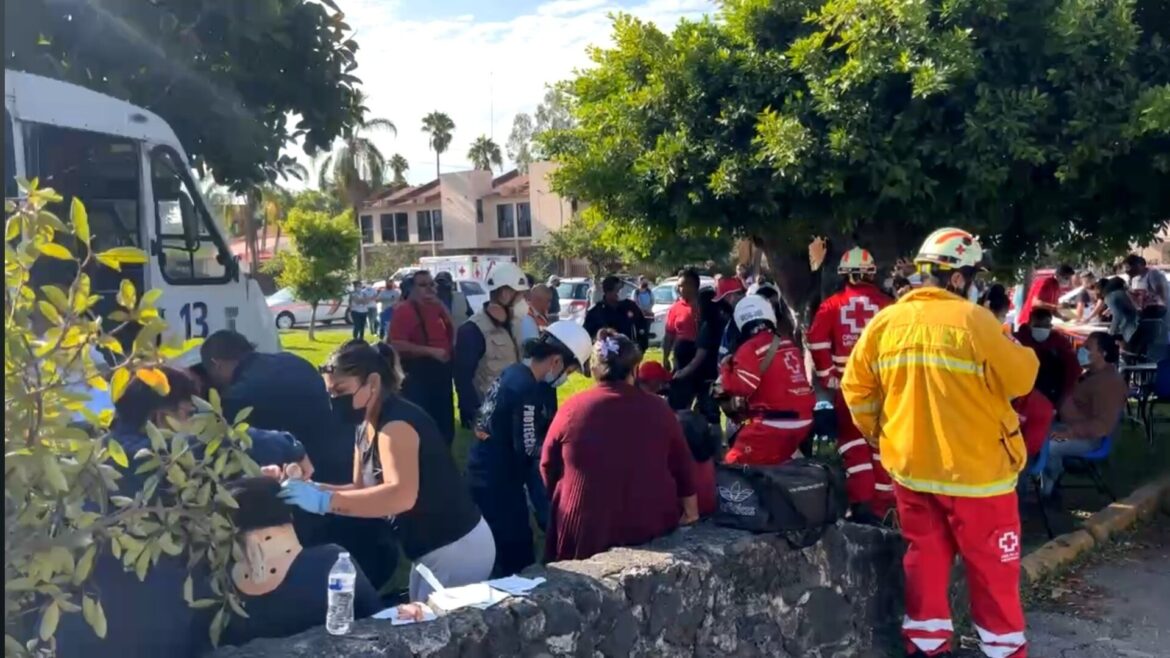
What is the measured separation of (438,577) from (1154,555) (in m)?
4.76

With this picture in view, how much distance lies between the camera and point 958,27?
6355mm

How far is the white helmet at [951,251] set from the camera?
4.80m

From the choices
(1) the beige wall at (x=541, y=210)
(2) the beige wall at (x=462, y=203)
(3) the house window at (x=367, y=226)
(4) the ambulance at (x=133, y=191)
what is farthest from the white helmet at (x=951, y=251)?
(3) the house window at (x=367, y=226)

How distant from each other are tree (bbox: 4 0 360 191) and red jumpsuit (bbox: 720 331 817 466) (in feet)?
14.4

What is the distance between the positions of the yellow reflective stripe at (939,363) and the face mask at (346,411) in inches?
90.1

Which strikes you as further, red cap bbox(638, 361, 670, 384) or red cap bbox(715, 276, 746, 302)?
red cap bbox(715, 276, 746, 302)

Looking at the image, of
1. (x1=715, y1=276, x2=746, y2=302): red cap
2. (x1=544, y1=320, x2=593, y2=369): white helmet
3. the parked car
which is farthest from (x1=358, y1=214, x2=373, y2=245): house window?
(x1=544, y1=320, x2=593, y2=369): white helmet

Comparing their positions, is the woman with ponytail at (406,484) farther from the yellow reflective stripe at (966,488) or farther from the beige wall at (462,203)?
the beige wall at (462,203)

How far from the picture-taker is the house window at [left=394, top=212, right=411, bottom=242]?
57.7 metres

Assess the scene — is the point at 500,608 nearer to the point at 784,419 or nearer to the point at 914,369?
the point at 914,369

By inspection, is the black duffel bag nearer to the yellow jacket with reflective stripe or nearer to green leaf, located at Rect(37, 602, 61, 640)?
the yellow jacket with reflective stripe

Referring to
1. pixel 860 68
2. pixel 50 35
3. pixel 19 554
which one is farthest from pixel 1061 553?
pixel 50 35

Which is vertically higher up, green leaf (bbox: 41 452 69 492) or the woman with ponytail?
green leaf (bbox: 41 452 69 492)

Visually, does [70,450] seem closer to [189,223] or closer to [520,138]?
[189,223]
